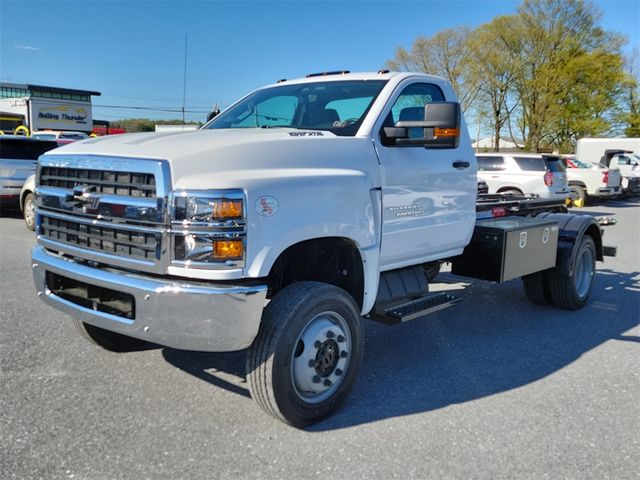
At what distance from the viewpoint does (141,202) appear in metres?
3.10

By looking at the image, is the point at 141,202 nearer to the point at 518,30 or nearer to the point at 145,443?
the point at 145,443

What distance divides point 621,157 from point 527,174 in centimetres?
1304

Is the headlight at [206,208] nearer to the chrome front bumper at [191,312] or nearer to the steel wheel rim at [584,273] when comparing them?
the chrome front bumper at [191,312]

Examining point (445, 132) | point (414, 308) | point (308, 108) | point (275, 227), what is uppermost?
point (308, 108)

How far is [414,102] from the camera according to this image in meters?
4.54

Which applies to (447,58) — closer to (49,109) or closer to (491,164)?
(491,164)

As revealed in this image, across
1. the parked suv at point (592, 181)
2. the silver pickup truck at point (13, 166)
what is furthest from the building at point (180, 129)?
the parked suv at point (592, 181)

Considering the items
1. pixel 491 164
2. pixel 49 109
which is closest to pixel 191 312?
pixel 491 164

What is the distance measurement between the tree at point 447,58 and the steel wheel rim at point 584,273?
31.6m

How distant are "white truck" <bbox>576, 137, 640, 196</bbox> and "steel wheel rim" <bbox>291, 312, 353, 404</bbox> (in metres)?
22.0

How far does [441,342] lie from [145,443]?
2.82m

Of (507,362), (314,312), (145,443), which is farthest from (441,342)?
(145,443)

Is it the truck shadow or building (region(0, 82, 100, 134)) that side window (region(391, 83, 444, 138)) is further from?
building (region(0, 82, 100, 134))

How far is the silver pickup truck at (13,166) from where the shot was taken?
483 inches
